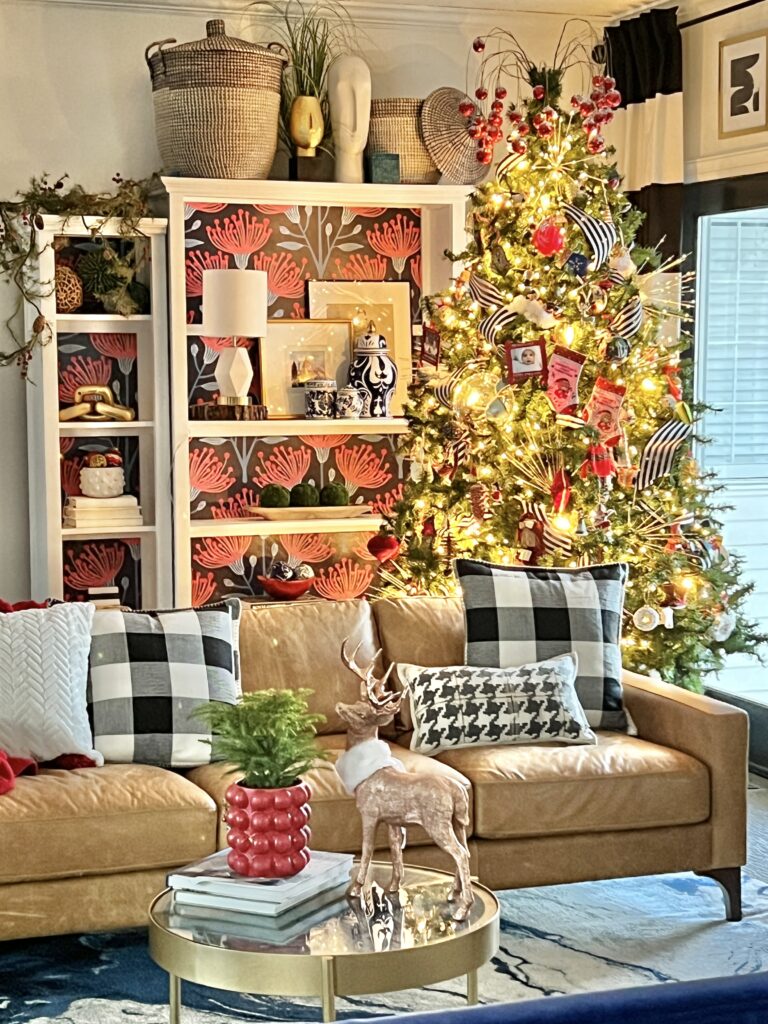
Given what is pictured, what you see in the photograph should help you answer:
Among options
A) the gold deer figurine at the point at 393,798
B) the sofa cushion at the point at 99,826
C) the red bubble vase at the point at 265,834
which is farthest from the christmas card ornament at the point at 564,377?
the red bubble vase at the point at 265,834

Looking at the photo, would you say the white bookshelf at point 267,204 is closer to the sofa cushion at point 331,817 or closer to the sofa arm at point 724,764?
the sofa cushion at point 331,817

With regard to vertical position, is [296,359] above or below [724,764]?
above

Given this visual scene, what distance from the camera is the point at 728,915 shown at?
4.00 metres

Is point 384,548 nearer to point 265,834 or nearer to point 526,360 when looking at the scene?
point 526,360

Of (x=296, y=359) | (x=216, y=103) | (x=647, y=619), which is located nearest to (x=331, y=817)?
(x=647, y=619)

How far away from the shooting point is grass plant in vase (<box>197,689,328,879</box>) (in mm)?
2875

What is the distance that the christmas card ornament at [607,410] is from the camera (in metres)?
4.97

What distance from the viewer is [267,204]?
5855 millimetres

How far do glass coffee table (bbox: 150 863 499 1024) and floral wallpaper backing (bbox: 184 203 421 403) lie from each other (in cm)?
345

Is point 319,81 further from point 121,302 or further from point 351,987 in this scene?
point 351,987

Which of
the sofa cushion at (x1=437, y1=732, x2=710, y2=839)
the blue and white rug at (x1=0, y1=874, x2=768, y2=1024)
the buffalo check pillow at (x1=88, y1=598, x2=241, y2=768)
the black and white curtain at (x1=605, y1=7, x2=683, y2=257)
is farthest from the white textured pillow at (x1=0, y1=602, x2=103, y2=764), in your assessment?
the black and white curtain at (x1=605, y1=7, x2=683, y2=257)

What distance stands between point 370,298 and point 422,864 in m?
3.04

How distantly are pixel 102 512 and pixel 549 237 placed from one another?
1.99 meters

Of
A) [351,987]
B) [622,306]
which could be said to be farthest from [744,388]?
[351,987]
